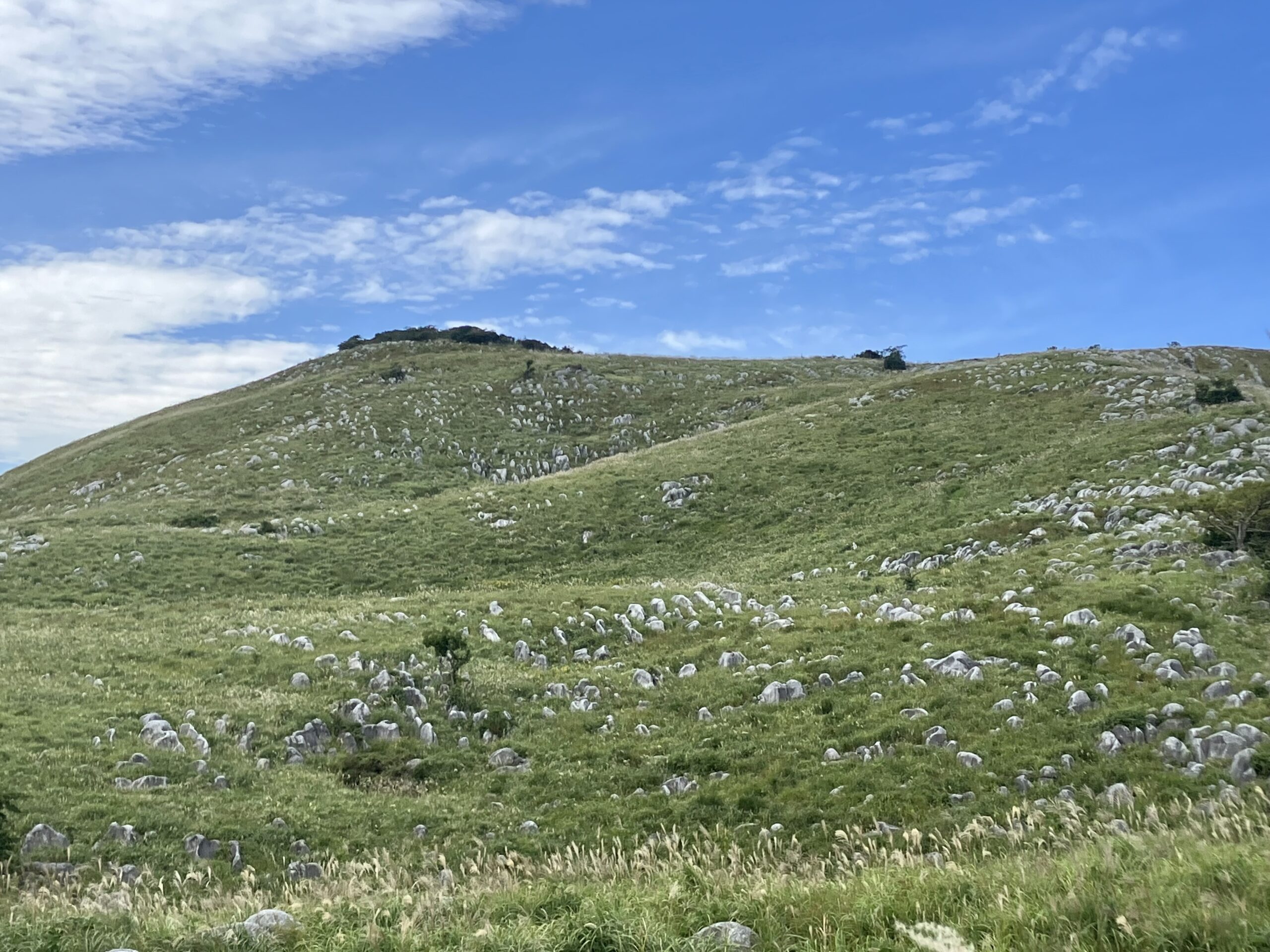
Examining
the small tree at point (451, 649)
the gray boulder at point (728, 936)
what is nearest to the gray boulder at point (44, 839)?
the small tree at point (451, 649)

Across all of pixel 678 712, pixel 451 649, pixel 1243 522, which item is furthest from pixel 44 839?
pixel 1243 522

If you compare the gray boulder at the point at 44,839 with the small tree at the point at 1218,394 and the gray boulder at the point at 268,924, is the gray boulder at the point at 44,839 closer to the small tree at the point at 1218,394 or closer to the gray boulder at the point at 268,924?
the gray boulder at the point at 268,924

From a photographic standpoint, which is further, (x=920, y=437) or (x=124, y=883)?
(x=920, y=437)

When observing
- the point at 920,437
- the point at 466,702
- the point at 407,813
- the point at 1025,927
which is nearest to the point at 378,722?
the point at 466,702

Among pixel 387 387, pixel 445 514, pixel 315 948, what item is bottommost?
pixel 315 948

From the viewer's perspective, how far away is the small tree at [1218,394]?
1698 inches

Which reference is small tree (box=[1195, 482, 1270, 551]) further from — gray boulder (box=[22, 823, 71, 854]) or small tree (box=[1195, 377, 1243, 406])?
gray boulder (box=[22, 823, 71, 854])

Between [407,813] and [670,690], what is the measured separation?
23.5ft

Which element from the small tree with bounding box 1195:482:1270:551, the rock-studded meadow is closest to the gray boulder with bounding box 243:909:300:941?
the rock-studded meadow

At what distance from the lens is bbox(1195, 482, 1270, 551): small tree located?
2147 centimetres

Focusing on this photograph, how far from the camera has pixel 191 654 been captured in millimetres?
22250

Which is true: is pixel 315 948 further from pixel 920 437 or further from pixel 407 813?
pixel 920 437

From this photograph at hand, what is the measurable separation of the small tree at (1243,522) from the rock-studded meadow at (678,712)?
83cm

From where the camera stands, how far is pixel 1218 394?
4312 centimetres
